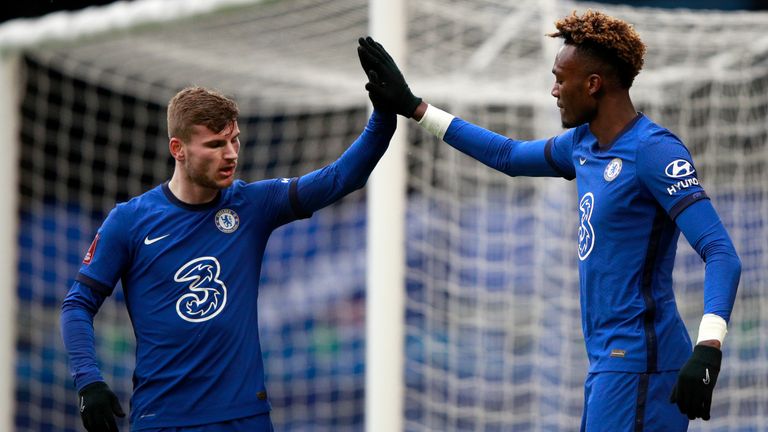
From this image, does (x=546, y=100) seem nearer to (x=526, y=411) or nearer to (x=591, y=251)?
(x=526, y=411)

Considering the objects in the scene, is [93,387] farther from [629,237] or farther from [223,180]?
→ [629,237]

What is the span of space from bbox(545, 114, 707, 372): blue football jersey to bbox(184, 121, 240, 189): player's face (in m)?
1.08

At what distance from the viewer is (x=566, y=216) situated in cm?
668

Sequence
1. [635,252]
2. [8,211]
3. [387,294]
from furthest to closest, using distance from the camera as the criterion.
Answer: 1. [8,211]
2. [387,294]
3. [635,252]

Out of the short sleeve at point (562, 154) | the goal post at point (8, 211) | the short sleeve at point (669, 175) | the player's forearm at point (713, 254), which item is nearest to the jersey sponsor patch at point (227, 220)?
the short sleeve at point (562, 154)

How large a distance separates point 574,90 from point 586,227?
0.39m

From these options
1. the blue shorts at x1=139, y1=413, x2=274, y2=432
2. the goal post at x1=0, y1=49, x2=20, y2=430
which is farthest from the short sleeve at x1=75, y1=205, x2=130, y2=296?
the goal post at x1=0, y1=49, x2=20, y2=430

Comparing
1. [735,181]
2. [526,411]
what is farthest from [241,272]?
[526,411]

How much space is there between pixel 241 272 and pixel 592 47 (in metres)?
1.24

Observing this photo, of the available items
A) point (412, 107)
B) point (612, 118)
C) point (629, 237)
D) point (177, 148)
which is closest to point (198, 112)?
point (177, 148)

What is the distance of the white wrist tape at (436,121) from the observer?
3854 mm

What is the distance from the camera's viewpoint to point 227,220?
3.68m

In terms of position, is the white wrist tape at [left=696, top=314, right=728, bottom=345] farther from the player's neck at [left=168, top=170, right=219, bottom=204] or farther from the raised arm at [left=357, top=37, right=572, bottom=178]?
the player's neck at [left=168, top=170, right=219, bottom=204]

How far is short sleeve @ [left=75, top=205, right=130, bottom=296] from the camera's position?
3561 millimetres
